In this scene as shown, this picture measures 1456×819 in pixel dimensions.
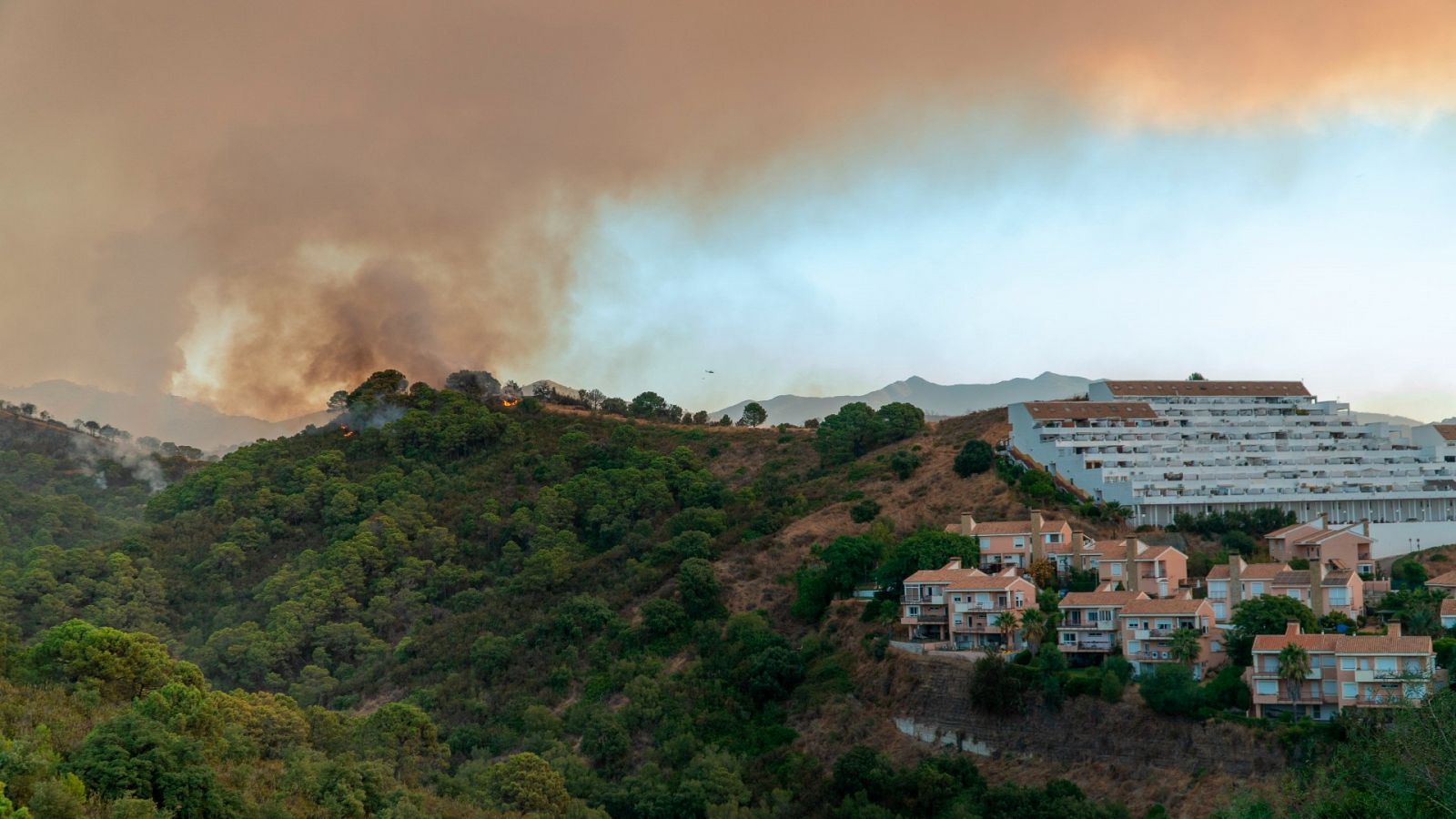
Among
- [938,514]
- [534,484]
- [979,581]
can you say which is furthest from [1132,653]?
[534,484]

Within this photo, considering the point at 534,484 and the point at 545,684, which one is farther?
the point at 534,484

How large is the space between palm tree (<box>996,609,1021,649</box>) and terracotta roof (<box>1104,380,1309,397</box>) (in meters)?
25.2

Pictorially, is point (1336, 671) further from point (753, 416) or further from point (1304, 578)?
point (753, 416)

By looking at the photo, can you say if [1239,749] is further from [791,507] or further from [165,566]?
[165,566]

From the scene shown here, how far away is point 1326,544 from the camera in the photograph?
45844 mm

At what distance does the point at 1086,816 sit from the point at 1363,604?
13.5m

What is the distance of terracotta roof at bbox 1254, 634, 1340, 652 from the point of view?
35.4 m

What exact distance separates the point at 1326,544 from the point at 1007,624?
11263mm

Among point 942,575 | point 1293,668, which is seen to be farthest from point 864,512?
point 1293,668

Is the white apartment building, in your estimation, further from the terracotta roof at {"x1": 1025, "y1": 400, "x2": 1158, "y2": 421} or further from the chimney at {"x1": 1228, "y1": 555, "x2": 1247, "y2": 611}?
the chimney at {"x1": 1228, "y1": 555, "x2": 1247, "y2": 611}

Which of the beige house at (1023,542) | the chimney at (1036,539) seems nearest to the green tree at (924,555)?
the beige house at (1023,542)

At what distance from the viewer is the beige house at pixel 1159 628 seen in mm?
39594

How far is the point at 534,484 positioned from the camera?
7262 centimetres

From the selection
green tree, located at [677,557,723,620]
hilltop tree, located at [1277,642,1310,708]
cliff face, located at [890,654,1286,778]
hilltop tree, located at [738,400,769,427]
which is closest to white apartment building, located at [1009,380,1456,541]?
cliff face, located at [890,654,1286,778]
